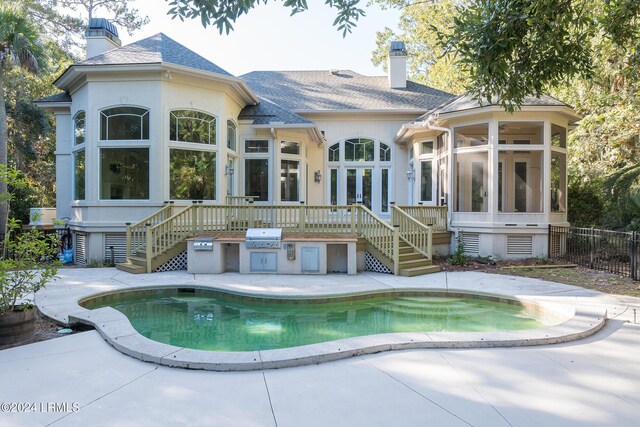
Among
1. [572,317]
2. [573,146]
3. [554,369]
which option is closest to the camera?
[554,369]

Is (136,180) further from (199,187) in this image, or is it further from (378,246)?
(378,246)

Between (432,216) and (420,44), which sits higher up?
(420,44)

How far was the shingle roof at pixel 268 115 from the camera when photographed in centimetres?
1277

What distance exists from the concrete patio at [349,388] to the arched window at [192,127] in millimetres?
7056

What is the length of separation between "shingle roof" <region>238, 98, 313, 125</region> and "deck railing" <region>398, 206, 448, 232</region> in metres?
4.32

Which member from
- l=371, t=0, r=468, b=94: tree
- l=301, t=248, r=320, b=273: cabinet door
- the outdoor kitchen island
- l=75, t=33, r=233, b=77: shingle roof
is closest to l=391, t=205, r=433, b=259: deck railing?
the outdoor kitchen island

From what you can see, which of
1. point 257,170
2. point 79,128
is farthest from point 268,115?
point 79,128

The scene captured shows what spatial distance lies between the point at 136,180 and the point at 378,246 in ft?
22.2

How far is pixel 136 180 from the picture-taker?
10.9 meters

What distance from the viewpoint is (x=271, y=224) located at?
10.5 metres

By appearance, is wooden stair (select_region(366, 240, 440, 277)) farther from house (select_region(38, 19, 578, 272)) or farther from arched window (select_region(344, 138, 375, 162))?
arched window (select_region(344, 138, 375, 162))

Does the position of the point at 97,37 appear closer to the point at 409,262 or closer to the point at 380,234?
the point at 380,234

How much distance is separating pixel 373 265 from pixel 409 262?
95 cm

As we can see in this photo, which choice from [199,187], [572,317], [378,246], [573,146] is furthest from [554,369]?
[573,146]
